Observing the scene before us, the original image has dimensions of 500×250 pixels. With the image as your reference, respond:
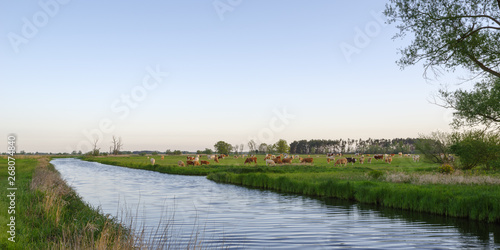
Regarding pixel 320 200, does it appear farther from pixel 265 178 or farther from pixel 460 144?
pixel 460 144

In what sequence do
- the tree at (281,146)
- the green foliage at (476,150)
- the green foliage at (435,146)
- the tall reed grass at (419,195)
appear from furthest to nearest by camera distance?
the tree at (281,146) < the green foliage at (435,146) < the green foliage at (476,150) < the tall reed grass at (419,195)

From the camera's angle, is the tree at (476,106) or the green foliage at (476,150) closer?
the tree at (476,106)

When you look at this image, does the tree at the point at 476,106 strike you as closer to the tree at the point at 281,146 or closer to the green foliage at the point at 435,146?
the green foliage at the point at 435,146

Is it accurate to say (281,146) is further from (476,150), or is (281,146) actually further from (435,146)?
(476,150)

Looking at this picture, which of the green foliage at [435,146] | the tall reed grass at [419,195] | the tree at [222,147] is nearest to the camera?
the tall reed grass at [419,195]

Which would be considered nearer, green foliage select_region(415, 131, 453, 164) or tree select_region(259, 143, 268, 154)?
green foliage select_region(415, 131, 453, 164)

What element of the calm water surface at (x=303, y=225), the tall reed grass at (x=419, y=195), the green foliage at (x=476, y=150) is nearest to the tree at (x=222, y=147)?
the green foliage at (x=476, y=150)

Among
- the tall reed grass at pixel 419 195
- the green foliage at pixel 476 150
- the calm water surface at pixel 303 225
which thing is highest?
the green foliage at pixel 476 150

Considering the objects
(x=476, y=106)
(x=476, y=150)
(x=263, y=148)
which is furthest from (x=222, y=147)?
(x=476, y=106)

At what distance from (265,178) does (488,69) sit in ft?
78.1

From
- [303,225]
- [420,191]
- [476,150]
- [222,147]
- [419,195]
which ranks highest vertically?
[222,147]

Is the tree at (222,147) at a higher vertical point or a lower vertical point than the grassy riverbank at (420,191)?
higher

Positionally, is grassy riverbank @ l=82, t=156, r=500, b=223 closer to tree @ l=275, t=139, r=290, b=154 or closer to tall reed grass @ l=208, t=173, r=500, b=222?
tall reed grass @ l=208, t=173, r=500, b=222

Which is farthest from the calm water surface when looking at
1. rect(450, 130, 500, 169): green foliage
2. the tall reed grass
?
rect(450, 130, 500, 169): green foliage
